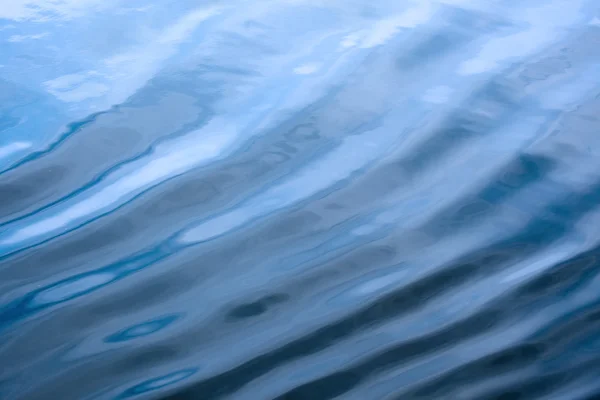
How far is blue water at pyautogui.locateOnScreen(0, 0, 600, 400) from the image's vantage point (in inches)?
23.3

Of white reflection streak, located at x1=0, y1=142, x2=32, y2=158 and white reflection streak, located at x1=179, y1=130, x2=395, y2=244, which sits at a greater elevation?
white reflection streak, located at x1=0, y1=142, x2=32, y2=158

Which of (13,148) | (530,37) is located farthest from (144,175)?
(530,37)

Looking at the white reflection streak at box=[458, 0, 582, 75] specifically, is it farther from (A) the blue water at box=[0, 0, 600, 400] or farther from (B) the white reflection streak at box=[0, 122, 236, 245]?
(B) the white reflection streak at box=[0, 122, 236, 245]

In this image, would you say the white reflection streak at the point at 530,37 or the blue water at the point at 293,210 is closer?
the blue water at the point at 293,210

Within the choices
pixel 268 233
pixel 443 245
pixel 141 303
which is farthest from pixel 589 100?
pixel 141 303

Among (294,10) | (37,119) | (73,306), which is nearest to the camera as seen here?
(73,306)

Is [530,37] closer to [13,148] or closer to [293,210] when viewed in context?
[293,210]

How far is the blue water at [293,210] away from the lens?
59 cm

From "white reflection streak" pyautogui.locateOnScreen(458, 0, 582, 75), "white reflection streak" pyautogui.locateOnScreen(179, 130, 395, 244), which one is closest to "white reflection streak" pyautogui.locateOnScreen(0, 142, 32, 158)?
"white reflection streak" pyautogui.locateOnScreen(179, 130, 395, 244)

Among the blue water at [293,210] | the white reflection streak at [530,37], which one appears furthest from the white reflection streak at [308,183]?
the white reflection streak at [530,37]

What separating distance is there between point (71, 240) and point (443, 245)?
11.9 inches

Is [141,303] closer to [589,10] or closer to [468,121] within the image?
[468,121]

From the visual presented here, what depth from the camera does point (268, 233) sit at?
64 centimetres

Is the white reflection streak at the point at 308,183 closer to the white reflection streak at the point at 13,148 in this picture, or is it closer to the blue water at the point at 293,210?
the blue water at the point at 293,210
